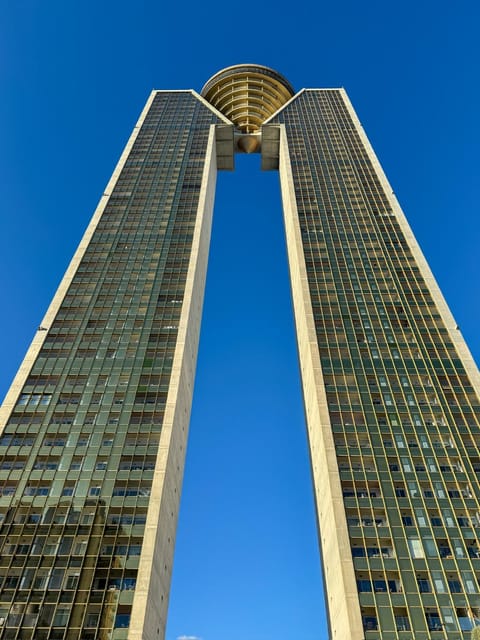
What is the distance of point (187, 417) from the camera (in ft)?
215

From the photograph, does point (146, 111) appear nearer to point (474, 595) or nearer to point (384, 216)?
point (384, 216)

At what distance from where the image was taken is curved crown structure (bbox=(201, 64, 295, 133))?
117125mm

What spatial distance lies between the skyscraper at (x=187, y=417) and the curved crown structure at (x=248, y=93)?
2856 centimetres

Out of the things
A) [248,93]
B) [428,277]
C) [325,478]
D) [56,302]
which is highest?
[248,93]

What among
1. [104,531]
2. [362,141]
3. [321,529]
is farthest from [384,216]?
[104,531]

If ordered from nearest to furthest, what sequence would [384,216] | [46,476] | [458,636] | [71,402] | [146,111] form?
1. [458,636]
2. [46,476]
3. [71,402]
4. [384,216]
5. [146,111]

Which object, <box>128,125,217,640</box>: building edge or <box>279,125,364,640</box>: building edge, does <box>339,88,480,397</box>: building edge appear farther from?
<box>128,125,217,640</box>: building edge

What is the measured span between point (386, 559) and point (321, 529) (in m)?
9.59

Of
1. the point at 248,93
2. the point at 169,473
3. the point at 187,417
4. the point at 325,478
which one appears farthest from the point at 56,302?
the point at 248,93

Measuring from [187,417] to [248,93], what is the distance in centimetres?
8208

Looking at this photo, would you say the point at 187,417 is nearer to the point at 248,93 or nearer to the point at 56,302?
the point at 56,302

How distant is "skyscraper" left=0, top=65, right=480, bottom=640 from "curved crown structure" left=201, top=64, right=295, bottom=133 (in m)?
28.6

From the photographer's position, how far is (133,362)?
6116 cm

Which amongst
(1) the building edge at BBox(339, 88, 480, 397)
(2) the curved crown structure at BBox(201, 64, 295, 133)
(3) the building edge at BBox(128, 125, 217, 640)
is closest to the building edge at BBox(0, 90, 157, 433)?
(3) the building edge at BBox(128, 125, 217, 640)
